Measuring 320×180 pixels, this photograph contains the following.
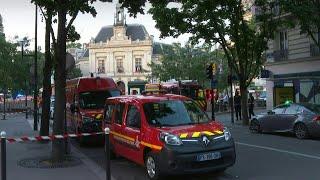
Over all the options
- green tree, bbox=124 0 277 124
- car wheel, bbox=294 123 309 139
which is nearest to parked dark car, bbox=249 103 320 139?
car wheel, bbox=294 123 309 139

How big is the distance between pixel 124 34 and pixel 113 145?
321 feet

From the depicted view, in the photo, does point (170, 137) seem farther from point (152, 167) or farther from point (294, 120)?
point (294, 120)

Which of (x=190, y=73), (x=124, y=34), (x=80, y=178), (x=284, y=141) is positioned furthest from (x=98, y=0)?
(x=124, y=34)

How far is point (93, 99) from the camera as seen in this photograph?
64.1ft

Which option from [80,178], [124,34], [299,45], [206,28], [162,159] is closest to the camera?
[162,159]

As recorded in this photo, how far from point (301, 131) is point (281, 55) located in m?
15.3

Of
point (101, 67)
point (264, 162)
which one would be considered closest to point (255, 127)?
point (264, 162)

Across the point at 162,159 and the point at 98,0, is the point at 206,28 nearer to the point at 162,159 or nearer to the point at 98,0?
the point at 98,0

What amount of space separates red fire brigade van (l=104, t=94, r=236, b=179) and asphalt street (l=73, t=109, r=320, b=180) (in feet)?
1.51

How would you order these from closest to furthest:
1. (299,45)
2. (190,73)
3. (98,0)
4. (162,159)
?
(162,159) → (98,0) → (299,45) → (190,73)

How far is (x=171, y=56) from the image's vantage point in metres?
68.6

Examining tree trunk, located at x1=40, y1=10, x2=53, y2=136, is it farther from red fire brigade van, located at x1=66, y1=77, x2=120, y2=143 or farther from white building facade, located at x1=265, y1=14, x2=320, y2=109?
white building facade, located at x1=265, y1=14, x2=320, y2=109

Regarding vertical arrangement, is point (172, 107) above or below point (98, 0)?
below

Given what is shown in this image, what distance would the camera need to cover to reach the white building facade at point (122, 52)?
109 m
